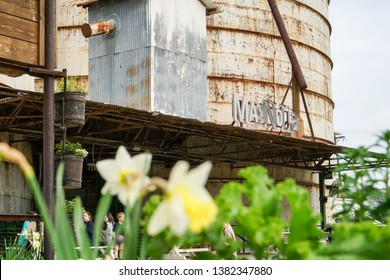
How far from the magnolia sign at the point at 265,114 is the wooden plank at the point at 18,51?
35.1 feet

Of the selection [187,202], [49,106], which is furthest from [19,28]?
[187,202]

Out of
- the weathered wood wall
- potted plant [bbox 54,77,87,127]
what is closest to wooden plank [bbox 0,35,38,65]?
the weathered wood wall

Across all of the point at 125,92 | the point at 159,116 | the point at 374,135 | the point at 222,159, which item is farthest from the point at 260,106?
the point at 374,135

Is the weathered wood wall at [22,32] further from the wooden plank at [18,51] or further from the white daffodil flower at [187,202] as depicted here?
the white daffodil flower at [187,202]

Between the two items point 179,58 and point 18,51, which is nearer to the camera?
point 18,51

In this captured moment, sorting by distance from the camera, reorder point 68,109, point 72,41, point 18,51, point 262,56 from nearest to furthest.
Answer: point 18,51, point 68,109, point 72,41, point 262,56

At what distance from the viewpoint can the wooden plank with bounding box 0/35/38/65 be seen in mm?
8032

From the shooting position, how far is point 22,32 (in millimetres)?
8195

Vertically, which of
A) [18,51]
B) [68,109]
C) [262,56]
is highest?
[262,56]

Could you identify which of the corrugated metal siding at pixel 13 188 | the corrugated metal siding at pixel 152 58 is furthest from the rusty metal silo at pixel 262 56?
the corrugated metal siding at pixel 13 188

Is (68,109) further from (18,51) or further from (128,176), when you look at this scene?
(128,176)

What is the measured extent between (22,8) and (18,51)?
443 mm

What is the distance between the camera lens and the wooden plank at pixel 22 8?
8086mm
